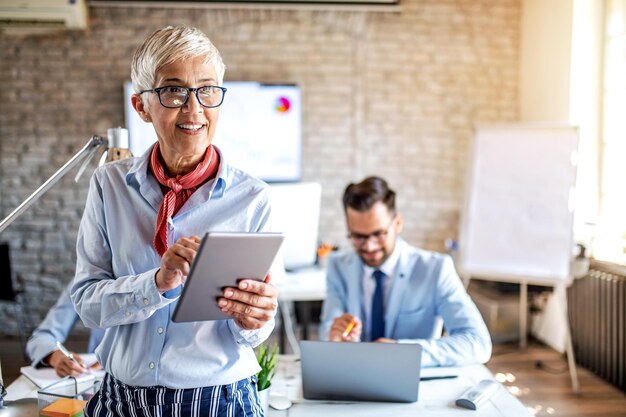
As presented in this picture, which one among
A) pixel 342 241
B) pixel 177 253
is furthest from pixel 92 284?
pixel 342 241

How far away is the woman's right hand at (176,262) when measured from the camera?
99cm

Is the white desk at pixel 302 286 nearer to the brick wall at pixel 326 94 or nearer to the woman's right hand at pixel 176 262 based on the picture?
the brick wall at pixel 326 94

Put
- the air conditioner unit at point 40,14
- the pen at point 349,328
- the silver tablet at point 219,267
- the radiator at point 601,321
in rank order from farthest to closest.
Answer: the air conditioner unit at point 40,14
the radiator at point 601,321
the pen at point 349,328
the silver tablet at point 219,267

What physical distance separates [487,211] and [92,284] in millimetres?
3198

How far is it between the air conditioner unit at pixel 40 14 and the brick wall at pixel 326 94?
0.13 m

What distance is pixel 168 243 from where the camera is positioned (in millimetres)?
1134

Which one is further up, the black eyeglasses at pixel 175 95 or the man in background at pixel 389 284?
the black eyeglasses at pixel 175 95

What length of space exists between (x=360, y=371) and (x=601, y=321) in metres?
2.86

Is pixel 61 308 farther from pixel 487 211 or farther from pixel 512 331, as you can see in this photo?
pixel 512 331

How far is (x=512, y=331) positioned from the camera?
185 inches

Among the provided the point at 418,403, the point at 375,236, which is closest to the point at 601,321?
the point at 375,236

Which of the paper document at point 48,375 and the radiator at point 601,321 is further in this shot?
the radiator at point 601,321

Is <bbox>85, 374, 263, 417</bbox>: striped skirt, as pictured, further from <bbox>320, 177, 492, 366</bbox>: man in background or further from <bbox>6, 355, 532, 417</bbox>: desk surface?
<bbox>320, 177, 492, 366</bbox>: man in background

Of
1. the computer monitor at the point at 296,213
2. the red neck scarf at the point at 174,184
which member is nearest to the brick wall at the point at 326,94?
the computer monitor at the point at 296,213
